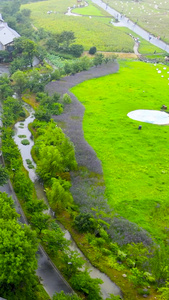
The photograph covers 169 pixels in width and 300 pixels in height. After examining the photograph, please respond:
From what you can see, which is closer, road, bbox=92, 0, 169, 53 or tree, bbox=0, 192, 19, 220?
tree, bbox=0, 192, 19, 220

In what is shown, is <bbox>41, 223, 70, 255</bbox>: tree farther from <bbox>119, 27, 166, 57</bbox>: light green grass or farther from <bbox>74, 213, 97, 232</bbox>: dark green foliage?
<bbox>119, 27, 166, 57</bbox>: light green grass

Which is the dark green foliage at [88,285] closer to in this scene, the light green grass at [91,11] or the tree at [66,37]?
the tree at [66,37]

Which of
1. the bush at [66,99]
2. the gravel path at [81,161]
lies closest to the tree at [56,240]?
the gravel path at [81,161]

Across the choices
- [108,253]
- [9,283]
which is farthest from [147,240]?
[9,283]

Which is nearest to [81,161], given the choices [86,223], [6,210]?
[86,223]

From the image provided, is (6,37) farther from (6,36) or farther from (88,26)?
(88,26)

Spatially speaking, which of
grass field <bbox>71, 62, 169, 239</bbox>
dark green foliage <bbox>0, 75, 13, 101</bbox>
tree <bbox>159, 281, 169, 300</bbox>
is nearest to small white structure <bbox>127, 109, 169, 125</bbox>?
grass field <bbox>71, 62, 169, 239</bbox>
